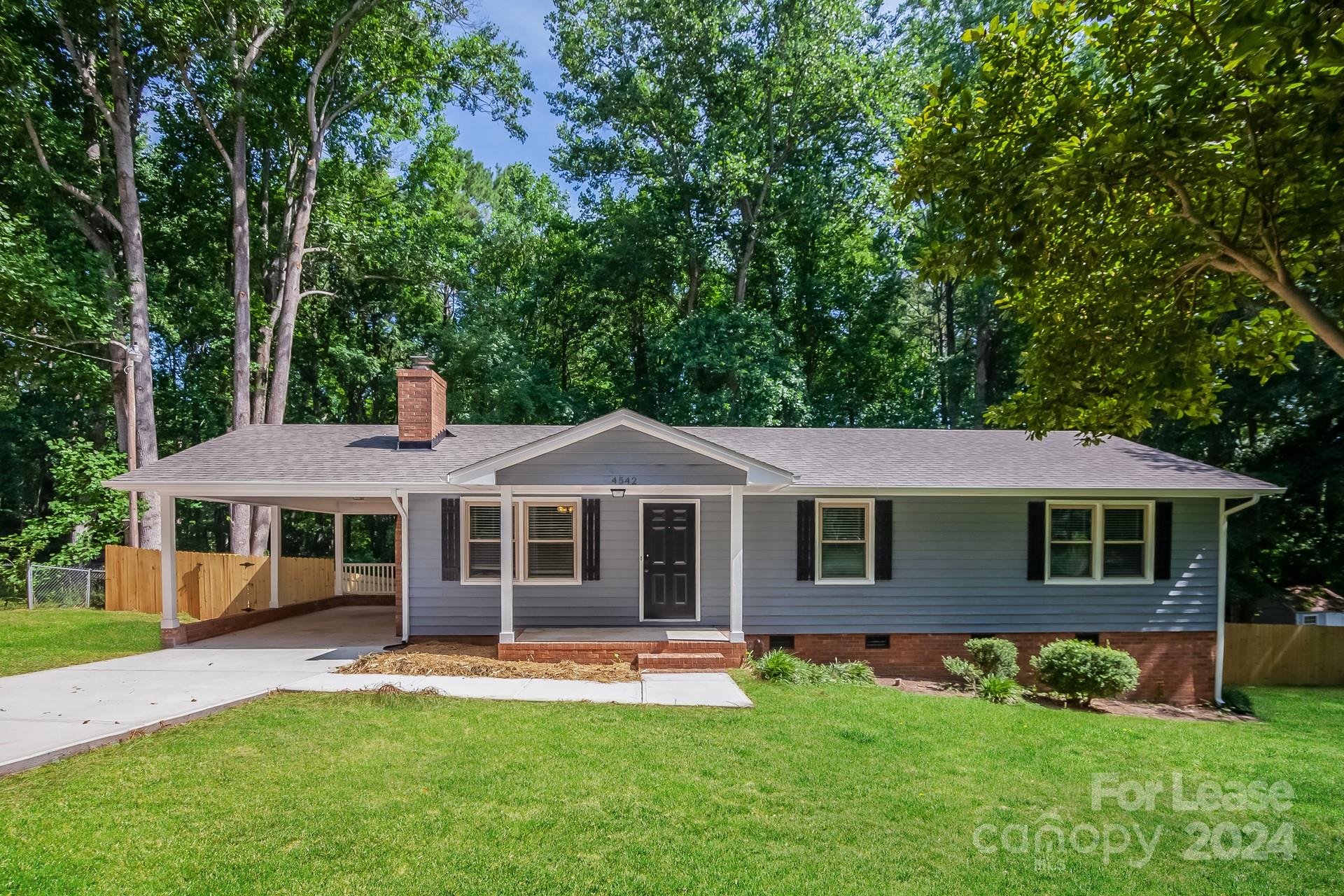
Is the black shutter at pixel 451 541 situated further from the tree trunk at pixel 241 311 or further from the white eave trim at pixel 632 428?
the tree trunk at pixel 241 311

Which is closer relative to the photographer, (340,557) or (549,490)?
(549,490)

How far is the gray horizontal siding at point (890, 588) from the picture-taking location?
10.9 metres

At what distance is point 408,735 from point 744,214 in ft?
66.7

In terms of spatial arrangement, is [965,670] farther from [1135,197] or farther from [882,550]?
[1135,197]

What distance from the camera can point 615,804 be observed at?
16.0ft

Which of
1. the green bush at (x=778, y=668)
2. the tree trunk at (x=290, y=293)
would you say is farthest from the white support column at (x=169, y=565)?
the green bush at (x=778, y=668)

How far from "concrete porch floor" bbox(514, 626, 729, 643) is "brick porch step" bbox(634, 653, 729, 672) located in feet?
1.16

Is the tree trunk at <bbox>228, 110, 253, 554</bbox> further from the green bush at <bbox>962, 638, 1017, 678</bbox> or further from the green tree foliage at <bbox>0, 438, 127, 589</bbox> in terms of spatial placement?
the green bush at <bbox>962, 638, 1017, 678</bbox>

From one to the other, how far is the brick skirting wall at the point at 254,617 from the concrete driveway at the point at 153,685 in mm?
232

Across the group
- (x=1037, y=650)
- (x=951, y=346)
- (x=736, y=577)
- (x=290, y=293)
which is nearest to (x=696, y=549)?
(x=736, y=577)

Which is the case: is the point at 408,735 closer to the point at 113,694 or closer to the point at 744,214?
the point at 113,694

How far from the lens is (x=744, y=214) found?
23156mm

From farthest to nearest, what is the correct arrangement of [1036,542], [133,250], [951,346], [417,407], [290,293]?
[951,346], [290,293], [133,250], [417,407], [1036,542]

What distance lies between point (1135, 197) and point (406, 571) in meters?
10.2
